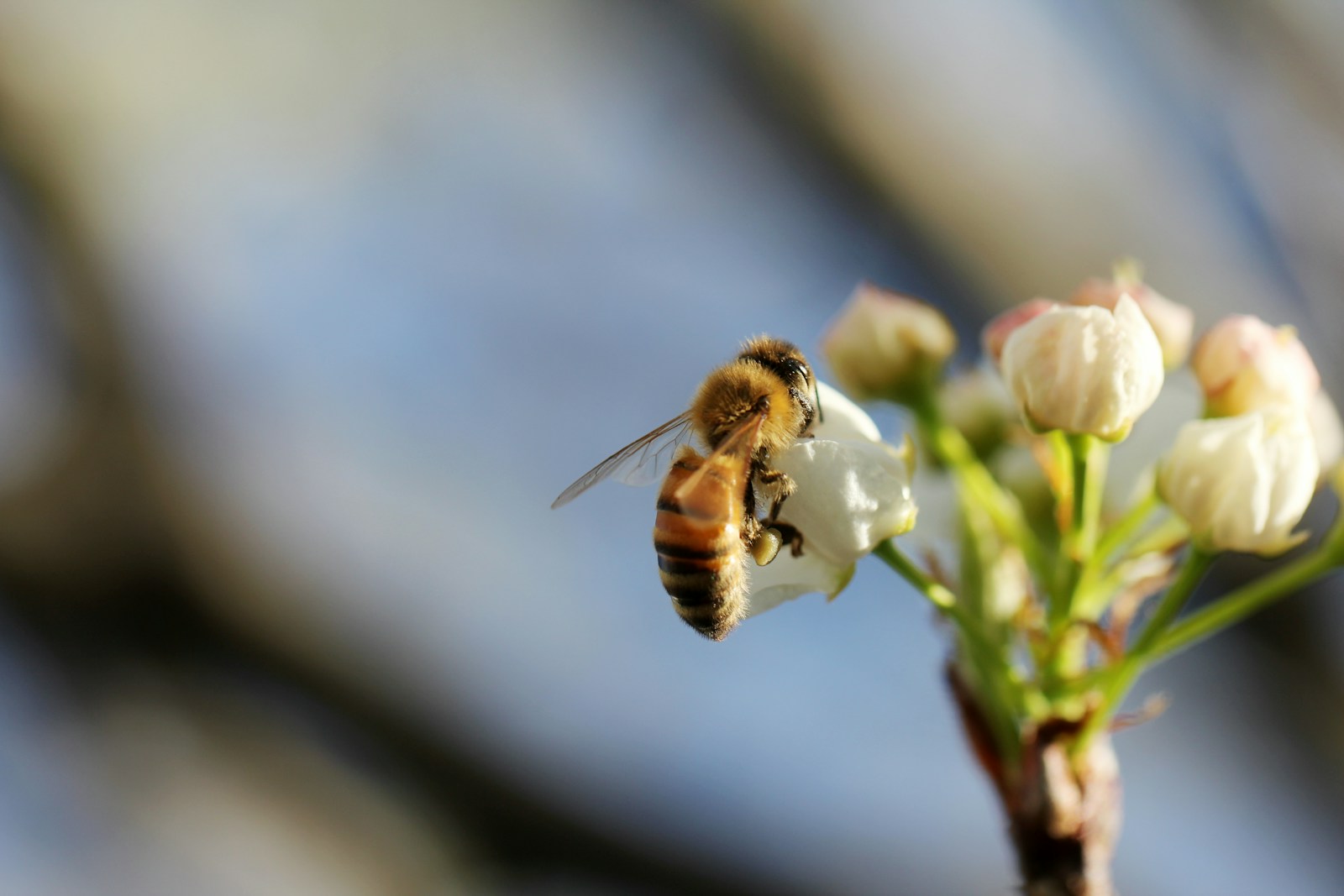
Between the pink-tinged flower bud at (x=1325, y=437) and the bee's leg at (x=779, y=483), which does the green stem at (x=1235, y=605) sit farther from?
the bee's leg at (x=779, y=483)

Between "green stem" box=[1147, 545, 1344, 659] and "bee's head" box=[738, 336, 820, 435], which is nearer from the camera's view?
"green stem" box=[1147, 545, 1344, 659]

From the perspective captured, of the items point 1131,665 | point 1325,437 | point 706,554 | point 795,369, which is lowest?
point 1131,665

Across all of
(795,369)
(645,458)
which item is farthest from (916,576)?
(645,458)

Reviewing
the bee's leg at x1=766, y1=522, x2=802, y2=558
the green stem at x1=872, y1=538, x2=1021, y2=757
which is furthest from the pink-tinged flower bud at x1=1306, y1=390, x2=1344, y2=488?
the bee's leg at x1=766, y1=522, x2=802, y2=558

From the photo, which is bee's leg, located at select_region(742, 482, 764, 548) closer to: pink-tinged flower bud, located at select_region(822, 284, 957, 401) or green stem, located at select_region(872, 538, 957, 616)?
green stem, located at select_region(872, 538, 957, 616)

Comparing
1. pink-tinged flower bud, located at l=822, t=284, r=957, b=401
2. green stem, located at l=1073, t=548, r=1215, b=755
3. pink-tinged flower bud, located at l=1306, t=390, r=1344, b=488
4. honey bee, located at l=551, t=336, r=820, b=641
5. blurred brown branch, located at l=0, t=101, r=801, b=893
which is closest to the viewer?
green stem, located at l=1073, t=548, r=1215, b=755

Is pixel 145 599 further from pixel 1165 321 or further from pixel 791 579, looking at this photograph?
pixel 1165 321
